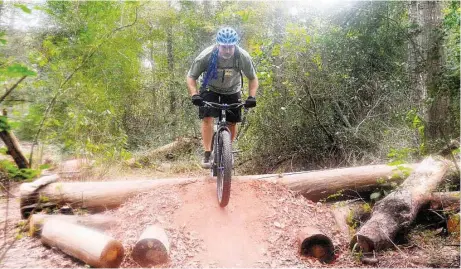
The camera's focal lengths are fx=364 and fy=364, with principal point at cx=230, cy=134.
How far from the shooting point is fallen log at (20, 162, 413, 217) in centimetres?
496

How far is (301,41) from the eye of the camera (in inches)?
306

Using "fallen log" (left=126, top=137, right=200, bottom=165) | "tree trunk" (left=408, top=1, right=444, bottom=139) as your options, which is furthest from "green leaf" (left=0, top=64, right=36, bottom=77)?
"fallen log" (left=126, top=137, right=200, bottom=165)

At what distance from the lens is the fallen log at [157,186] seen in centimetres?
496

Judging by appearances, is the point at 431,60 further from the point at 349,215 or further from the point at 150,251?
the point at 150,251

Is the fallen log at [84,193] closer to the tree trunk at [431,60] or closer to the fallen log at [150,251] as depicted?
the fallen log at [150,251]

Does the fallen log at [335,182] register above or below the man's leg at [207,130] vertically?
below

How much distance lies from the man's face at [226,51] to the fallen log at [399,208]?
8.58ft

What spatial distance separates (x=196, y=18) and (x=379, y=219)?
1130 centimetres

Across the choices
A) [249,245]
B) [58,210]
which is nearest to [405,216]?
[249,245]

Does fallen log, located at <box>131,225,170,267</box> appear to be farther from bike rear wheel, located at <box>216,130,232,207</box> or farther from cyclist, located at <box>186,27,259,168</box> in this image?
cyclist, located at <box>186,27,259,168</box>

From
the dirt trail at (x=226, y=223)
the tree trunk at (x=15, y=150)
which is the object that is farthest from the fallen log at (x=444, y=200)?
the tree trunk at (x=15, y=150)

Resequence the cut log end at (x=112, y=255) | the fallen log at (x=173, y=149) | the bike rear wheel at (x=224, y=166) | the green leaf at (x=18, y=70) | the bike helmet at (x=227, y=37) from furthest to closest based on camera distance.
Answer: the fallen log at (x=173, y=149)
the bike helmet at (x=227, y=37)
the bike rear wheel at (x=224, y=166)
the cut log end at (x=112, y=255)
the green leaf at (x=18, y=70)

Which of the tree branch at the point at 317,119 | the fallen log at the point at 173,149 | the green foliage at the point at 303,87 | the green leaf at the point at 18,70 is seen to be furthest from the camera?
the fallen log at the point at 173,149

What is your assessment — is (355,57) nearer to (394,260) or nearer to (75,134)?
(394,260)
